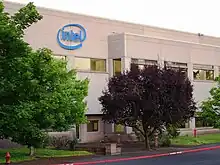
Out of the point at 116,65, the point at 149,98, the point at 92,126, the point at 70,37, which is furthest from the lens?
the point at 116,65

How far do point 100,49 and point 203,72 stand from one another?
13.7 meters

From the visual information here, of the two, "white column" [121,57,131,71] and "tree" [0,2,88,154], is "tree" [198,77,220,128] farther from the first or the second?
"tree" [0,2,88,154]

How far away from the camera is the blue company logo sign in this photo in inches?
1451

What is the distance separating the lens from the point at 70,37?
3744cm

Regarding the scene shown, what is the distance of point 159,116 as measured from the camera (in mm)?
27828

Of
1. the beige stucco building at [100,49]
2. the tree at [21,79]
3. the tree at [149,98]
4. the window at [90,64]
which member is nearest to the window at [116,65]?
the beige stucco building at [100,49]

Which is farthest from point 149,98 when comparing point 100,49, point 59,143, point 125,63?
point 100,49

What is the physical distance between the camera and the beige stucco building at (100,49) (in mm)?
36125

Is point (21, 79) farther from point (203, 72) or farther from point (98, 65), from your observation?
point (203, 72)

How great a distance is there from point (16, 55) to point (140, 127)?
639 inches

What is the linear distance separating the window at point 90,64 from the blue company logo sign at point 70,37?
1.26 m

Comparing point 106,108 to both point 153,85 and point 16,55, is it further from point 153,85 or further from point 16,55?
point 16,55

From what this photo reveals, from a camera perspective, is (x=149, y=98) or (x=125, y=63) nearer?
(x=149, y=98)

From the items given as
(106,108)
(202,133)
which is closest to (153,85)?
(106,108)
